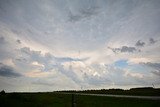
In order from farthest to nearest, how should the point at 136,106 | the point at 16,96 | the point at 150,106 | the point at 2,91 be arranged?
1. the point at 2,91
2. the point at 16,96
3. the point at 136,106
4. the point at 150,106

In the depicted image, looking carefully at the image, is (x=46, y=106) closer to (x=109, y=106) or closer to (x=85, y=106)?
(x=85, y=106)

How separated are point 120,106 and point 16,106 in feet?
76.2

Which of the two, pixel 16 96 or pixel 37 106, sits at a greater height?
pixel 16 96

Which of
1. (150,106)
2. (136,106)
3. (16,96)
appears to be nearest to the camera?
(150,106)

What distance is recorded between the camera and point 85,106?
4525 centimetres

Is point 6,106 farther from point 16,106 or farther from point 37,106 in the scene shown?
point 37,106

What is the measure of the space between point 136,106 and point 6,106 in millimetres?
27686

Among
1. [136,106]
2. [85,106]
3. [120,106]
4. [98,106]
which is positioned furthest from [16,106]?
[136,106]

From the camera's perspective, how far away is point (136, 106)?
41406mm

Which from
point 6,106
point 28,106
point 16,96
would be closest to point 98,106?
point 28,106

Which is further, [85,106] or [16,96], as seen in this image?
[16,96]

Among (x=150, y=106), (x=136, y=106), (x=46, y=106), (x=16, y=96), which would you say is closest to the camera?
(x=150, y=106)

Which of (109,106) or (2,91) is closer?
(109,106)

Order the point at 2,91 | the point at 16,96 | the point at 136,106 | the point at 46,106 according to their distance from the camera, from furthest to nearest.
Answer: the point at 2,91 → the point at 16,96 → the point at 46,106 → the point at 136,106
